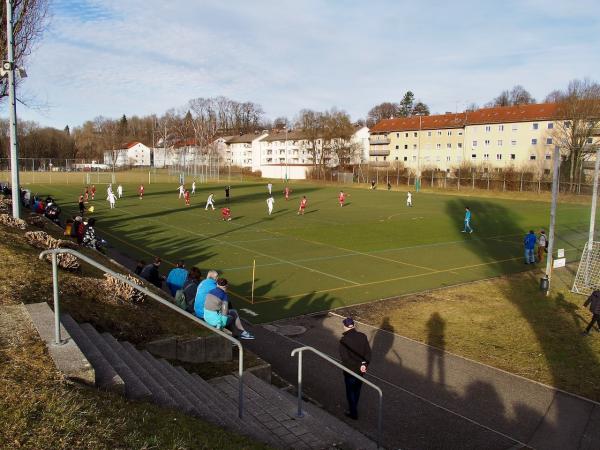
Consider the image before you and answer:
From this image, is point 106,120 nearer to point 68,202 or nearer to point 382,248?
point 68,202

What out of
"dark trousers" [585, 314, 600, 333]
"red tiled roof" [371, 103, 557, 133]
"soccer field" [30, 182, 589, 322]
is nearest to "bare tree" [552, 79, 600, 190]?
"red tiled roof" [371, 103, 557, 133]

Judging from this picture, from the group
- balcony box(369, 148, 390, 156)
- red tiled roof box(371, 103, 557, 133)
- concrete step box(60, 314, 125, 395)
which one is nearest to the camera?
concrete step box(60, 314, 125, 395)

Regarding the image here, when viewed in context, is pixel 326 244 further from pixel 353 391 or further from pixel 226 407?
pixel 226 407

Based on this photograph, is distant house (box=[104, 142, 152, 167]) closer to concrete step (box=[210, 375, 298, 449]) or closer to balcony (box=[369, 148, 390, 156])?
balcony (box=[369, 148, 390, 156])

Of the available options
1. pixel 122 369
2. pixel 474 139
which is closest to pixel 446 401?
pixel 122 369

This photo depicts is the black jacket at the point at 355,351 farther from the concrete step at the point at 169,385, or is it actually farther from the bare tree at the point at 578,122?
the bare tree at the point at 578,122

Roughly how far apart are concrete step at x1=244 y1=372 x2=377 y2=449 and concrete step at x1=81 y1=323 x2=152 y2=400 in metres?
2.36

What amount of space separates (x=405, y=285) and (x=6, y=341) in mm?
14177

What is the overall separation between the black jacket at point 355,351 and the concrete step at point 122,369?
3.41 meters

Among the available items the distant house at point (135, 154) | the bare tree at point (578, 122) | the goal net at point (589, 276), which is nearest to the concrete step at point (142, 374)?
the goal net at point (589, 276)

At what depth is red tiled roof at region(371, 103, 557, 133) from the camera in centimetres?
7981

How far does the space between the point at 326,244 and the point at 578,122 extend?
52.1m

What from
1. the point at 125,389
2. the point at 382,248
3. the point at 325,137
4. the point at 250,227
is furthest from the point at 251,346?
the point at 325,137

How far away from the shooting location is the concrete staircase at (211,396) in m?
6.18
